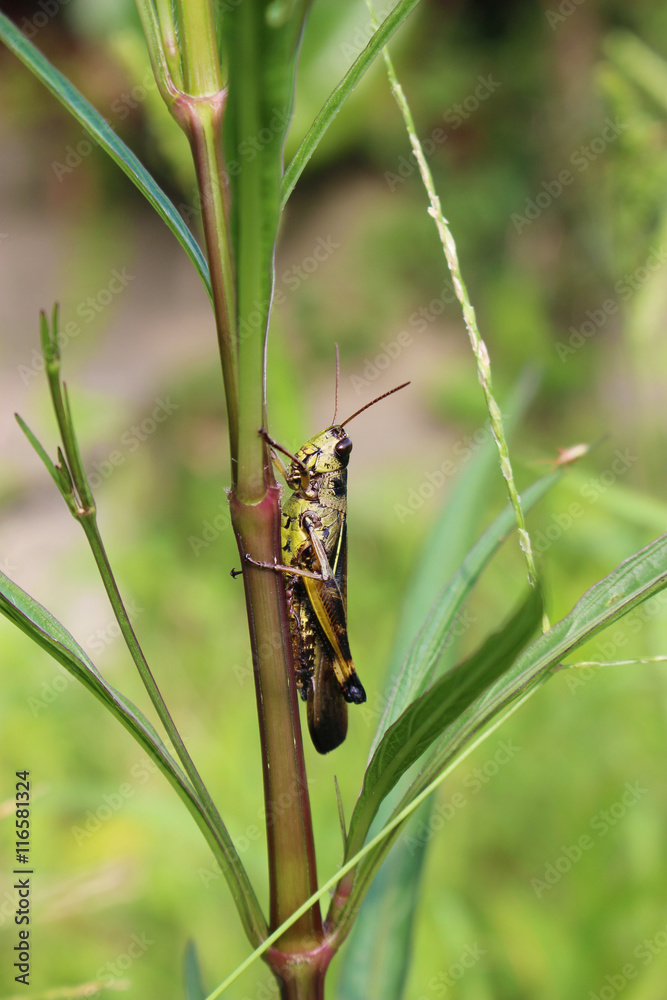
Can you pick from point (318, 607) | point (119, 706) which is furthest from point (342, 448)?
point (119, 706)

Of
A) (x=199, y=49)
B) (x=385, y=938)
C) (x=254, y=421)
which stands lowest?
(x=385, y=938)

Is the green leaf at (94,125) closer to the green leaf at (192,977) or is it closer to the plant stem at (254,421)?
the plant stem at (254,421)

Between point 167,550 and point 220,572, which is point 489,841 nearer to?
point 220,572

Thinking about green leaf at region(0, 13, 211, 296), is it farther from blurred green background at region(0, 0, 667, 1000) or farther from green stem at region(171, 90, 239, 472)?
blurred green background at region(0, 0, 667, 1000)

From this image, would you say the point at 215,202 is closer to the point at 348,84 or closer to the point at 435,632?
the point at 348,84

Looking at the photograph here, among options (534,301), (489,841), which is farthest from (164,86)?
(534,301)

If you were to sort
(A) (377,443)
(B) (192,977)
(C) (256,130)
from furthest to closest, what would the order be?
(A) (377,443), (B) (192,977), (C) (256,130)

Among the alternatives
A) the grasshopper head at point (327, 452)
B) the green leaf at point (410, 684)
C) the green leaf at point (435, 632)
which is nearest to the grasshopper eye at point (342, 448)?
the grasshopper head at point (327, 452)
